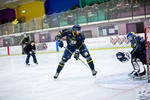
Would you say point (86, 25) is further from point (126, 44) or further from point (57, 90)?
point (57, 90)

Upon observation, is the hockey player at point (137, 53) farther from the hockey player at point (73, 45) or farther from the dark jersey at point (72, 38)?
the dark jersey at point (72, 38)

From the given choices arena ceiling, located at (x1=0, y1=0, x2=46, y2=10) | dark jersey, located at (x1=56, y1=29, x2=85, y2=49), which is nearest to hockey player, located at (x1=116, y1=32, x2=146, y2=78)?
dark jersey, located at (x1=56, y1=29, x2=85, y2=49)

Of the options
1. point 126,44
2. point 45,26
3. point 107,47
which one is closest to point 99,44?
point 107,47

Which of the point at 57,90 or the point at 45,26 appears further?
the point at 45,26

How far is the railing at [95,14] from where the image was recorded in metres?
12.0

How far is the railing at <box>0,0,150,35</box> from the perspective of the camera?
12.0m

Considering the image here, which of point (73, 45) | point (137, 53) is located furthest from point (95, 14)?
point (137, 53)

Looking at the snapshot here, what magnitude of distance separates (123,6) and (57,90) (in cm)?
987

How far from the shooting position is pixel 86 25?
14.7m

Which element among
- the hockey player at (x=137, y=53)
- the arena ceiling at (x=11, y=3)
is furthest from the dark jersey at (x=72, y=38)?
the arena ceiling at (x=11, y=3)

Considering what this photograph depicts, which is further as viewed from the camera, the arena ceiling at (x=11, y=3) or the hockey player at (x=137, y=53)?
the arena ceiling at (x=11, y=3)

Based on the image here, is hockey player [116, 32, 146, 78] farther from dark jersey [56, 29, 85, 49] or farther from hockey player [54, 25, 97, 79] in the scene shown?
dark jersey [56, 29, 85, 49]

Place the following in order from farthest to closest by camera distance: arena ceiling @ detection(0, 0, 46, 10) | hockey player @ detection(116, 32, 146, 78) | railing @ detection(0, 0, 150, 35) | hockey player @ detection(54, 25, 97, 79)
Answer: arena ceiling @ detection(0, 0, 46, 10) → railing @ detection(0, 0, 150, 35) → hockey player @ detection(54, 25, 97, 79) → hockey player @ detection(116, 32, 146, 78)

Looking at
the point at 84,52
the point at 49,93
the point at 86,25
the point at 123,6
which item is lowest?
the point at 49,93
